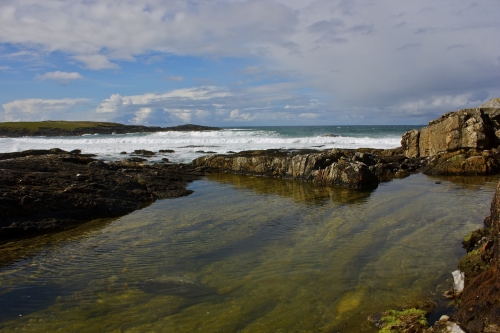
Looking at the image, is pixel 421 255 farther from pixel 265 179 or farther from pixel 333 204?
pixel 265 179

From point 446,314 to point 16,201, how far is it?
400 inches

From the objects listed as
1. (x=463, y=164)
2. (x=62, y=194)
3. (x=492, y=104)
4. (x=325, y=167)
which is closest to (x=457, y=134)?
(x=463, y=164)

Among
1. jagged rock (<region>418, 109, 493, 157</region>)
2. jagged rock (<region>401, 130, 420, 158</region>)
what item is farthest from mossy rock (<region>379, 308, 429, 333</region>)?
jagged rock (<region>401, 130, 420, 158</region>)

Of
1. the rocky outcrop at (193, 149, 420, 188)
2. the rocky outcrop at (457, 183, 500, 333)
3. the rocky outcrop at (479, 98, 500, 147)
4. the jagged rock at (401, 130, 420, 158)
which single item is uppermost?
the rocky outcrop at (479, 98, 500, 147)

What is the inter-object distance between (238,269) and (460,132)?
1970 cm

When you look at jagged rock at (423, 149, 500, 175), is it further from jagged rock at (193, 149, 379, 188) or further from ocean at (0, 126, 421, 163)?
ocean at (0, 126, 421, 163)

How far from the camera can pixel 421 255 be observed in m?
6.88

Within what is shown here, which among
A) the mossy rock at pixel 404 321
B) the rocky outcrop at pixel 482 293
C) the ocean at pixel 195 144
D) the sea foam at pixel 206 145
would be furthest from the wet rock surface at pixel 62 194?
the sea foam at pixel 206 145

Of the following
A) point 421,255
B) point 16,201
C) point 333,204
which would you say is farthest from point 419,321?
point 16,201

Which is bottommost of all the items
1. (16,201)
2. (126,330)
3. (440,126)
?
(126,330)

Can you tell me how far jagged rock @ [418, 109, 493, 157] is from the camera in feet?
66.0

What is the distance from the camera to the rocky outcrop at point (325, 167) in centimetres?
1570

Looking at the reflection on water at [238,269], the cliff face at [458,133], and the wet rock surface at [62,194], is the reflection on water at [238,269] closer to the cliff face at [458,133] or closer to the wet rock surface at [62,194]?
the wet rock surface at [62,194]

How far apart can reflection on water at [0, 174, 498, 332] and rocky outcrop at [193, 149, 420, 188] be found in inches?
180
